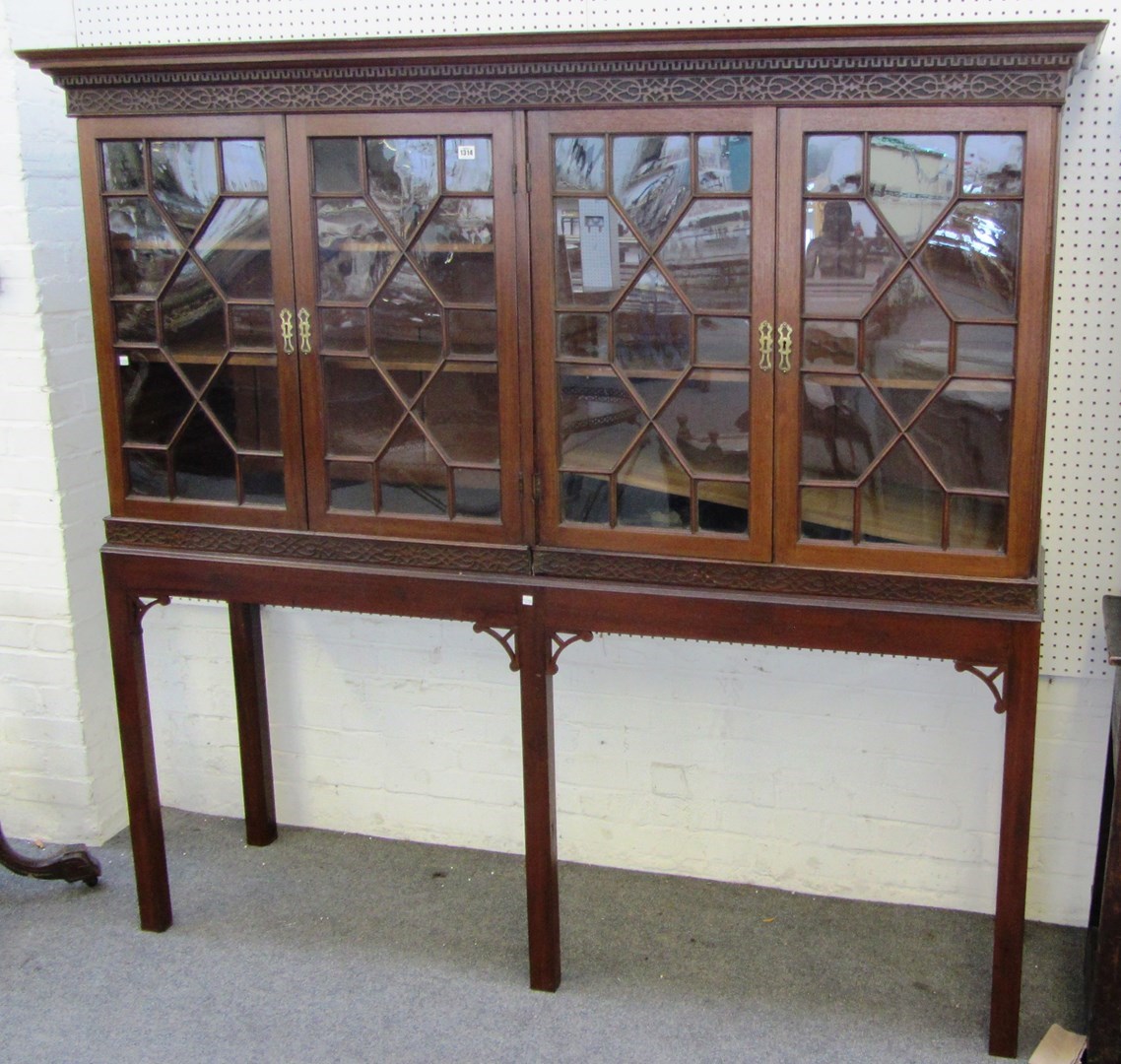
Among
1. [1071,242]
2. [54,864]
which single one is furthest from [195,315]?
[1071,242]

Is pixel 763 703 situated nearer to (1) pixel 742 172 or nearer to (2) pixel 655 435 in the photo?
(2) pixel 655 435

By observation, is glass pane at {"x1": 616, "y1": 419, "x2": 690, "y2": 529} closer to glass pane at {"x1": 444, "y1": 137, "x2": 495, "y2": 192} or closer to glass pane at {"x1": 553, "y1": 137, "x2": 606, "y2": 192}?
glass pane at {"x1": 553, "y1": 137, "x2": 606, "y2": 192}

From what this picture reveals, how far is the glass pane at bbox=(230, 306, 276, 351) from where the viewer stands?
8.84 ft

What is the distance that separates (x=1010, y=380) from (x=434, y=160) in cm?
117

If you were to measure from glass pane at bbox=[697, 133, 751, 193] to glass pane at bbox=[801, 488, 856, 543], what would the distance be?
59 centimetres

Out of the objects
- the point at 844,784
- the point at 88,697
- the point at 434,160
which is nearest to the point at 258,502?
the point at 434,160

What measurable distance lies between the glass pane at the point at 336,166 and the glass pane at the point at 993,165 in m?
1.16

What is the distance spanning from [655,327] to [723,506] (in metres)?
0.37

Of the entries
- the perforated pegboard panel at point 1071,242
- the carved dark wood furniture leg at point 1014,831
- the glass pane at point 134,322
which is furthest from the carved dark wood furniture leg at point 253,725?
the carved dark wood furniture leg at point 1014,831

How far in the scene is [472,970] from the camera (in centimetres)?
295

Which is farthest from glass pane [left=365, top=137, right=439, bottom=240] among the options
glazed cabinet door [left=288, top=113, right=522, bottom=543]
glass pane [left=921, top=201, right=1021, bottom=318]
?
glass pane [left=921, top=201, right=1021, bottom=318]

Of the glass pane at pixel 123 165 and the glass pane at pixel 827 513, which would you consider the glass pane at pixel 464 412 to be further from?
the glass pane at pixel 123 165

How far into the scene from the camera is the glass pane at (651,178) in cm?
239

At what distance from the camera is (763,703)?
3148mm
